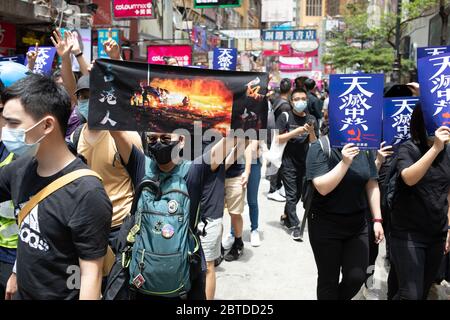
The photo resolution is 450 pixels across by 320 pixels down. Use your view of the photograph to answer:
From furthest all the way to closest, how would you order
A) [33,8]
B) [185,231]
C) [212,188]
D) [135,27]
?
[135,27] < [33,8] < [212,188] < [185,231]

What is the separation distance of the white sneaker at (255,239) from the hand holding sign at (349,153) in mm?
2892

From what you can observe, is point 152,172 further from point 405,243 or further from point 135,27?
point 135,27

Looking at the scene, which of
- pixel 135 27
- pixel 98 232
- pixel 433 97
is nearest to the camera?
pixel 98 232

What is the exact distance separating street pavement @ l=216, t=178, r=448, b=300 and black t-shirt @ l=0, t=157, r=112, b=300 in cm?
242

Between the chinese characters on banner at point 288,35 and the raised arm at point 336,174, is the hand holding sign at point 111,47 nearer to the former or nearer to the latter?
the raised arm at point 336,174

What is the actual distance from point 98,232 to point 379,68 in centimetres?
2418

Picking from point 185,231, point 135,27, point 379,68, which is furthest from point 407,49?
point 185,231

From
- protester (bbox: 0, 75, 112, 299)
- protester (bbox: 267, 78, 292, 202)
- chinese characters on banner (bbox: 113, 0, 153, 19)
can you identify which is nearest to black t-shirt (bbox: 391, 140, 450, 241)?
protester (bbox: 0, 75, 112, 299)

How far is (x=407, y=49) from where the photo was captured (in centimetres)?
2284

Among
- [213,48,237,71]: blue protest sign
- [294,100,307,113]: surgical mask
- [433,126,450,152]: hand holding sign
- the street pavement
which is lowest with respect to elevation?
the street pavement

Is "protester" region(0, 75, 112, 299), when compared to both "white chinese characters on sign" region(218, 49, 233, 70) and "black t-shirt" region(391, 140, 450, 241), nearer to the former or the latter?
"black t-shirt" region(391, 140, 450, 241)

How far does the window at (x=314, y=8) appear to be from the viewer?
78.2m

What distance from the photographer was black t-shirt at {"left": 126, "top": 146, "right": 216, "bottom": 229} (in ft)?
8.16

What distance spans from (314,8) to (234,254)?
8002 cm
